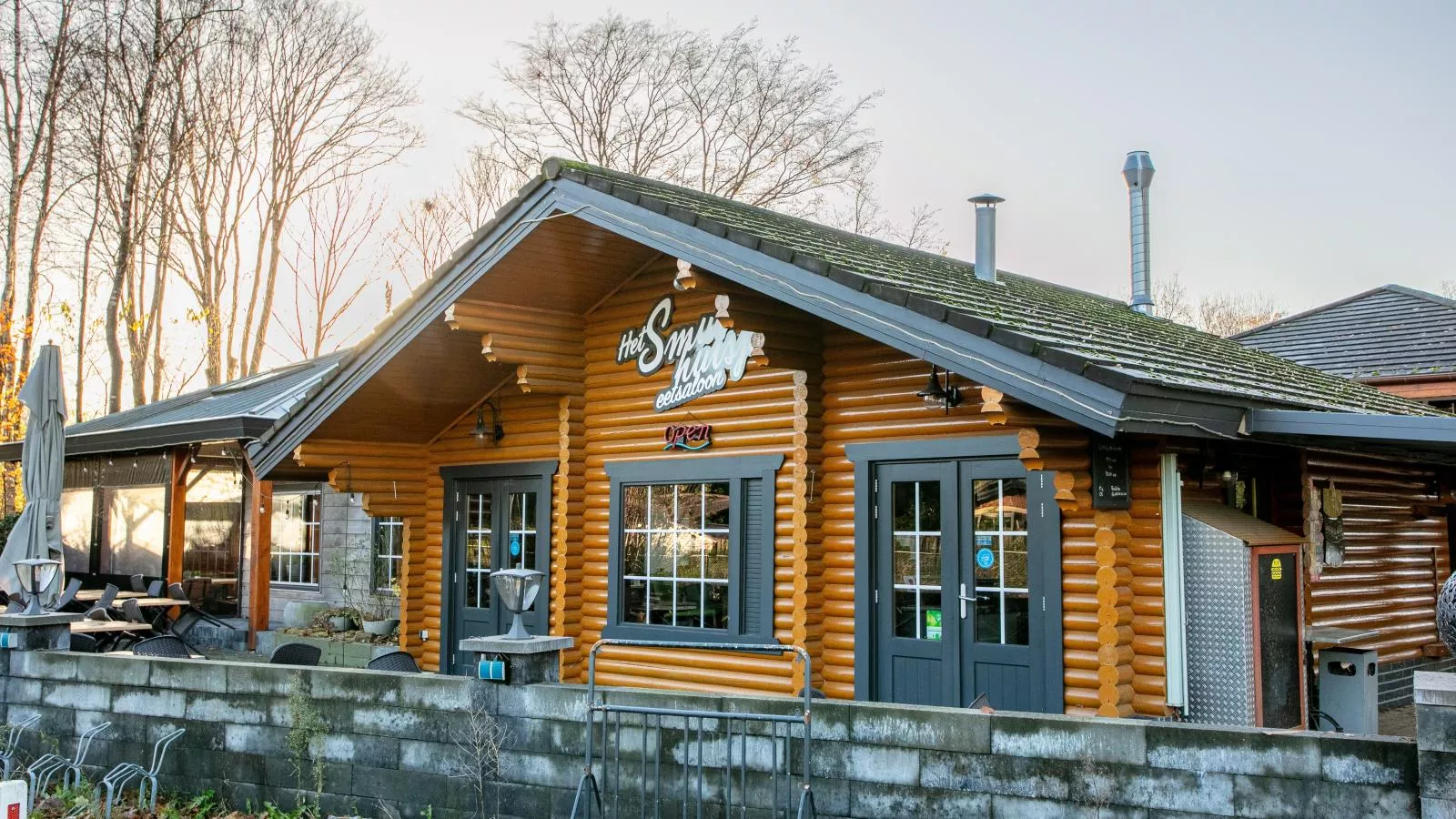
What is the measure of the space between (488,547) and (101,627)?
12.4 ft

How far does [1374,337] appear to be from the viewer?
1777 cm

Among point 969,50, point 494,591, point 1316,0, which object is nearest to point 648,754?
point 494,591

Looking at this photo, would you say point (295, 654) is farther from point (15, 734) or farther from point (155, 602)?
point (155, 602)

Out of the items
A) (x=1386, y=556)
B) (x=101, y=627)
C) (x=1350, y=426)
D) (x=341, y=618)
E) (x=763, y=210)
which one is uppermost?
(x=763, y=210)

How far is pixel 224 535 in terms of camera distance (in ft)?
59.3

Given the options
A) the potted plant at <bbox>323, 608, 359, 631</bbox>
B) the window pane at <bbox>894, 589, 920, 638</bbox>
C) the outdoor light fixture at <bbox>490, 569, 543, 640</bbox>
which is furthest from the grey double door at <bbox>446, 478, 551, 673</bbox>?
the outdoor light fixture at <bbox>490, 569, 543, 640</bbox>

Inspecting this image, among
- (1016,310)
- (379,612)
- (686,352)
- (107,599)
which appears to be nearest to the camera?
(1016,310)

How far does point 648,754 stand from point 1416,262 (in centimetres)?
3565

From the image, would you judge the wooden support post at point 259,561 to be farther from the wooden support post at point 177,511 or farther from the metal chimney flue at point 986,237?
the metal chimney flue at point 986,237

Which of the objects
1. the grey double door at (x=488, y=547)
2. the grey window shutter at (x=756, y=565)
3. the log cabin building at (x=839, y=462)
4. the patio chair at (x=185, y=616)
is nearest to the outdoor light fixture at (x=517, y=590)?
the log cabin building at (x=839, y=462)

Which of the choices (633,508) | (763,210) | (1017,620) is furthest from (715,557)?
(763,210)

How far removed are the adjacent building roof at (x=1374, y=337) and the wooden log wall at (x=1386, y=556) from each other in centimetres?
376

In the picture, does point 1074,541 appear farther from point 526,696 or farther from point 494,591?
point 494,591

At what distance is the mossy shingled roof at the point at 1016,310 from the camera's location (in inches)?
281
